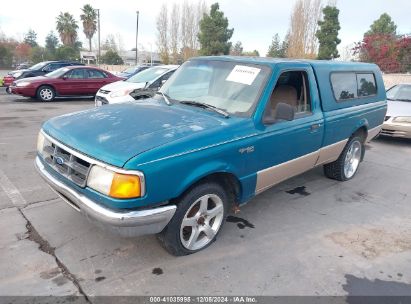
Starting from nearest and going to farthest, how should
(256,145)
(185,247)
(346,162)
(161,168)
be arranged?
(161,168)
(185,247)
(256,145)
(346,162)

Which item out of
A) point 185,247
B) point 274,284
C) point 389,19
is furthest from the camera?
point 389,19

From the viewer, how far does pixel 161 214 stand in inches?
114

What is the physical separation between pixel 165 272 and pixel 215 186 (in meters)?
0.89

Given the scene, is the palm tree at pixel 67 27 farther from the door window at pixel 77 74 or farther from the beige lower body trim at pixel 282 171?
the beige lower body trim at pixel 282 171

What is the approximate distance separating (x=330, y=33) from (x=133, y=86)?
2716 centimetres

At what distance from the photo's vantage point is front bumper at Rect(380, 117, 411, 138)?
27.5ft

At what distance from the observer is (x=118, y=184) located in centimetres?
272

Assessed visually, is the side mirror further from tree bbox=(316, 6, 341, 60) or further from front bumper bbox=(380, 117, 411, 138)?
tree bbox=(316, 6, 341, 60)

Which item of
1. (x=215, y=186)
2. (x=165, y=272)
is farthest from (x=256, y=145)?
(x=165, y=272)

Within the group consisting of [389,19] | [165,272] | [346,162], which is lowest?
[165,272]

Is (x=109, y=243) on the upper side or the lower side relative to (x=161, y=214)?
lower

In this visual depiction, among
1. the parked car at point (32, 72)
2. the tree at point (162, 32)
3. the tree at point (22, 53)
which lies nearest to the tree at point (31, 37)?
the tree at point (22, 53)

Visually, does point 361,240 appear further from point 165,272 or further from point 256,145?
point 165,272

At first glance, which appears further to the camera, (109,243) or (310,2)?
(310,2)
